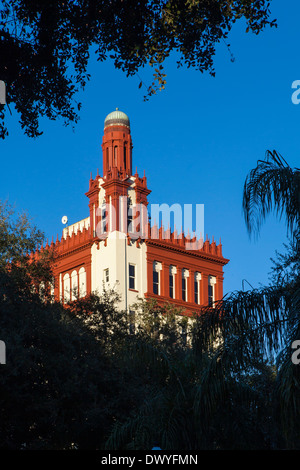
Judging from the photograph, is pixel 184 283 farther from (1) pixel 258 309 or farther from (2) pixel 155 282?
(1) pixel 258 309

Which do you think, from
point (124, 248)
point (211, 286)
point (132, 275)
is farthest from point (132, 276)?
point (211, 286)

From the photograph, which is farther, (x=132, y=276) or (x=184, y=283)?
(x=184, y=283)

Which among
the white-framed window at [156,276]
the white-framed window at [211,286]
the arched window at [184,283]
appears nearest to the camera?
the white-framed window at [156,276]

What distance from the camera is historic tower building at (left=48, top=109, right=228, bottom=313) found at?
59.7 meters

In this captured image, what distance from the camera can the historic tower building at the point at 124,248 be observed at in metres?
59.7

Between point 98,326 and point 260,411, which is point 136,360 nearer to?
point 260,411

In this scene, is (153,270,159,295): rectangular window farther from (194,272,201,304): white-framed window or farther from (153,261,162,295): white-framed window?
(194,272,201,304): white-framed window

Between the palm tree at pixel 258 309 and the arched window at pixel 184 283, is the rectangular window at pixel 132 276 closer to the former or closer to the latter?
the arched window at pixel 184 283

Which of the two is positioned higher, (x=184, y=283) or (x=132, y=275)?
(x=184, y=283)

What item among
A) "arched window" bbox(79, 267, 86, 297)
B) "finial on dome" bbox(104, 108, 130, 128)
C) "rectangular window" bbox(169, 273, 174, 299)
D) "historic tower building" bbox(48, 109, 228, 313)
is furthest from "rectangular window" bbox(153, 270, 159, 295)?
"finial on dome" bbox(104, 108, 130, 128)

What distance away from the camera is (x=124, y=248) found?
59594 millimetres

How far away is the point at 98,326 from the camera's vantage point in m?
34.2

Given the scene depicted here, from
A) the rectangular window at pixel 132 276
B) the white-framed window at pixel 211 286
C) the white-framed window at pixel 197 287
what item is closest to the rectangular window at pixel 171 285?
the white-framed window at pixel 197 287
